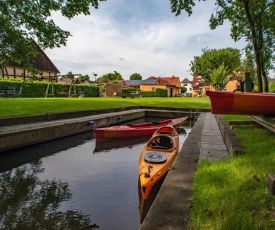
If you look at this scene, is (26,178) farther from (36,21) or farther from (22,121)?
(36,21)

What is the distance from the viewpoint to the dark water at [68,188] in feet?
16.9

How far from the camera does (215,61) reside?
194ft

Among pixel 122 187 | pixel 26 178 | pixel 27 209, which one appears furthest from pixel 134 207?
pixel 26 178

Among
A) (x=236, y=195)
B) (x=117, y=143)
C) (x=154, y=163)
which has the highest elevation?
(x=236, y=195)

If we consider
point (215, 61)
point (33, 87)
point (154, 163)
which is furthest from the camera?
point (215, 61)

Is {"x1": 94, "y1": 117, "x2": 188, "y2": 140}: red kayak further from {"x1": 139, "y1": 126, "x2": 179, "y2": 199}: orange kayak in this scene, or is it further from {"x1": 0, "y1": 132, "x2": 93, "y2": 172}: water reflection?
{"x1": 139, "y1": 126, "x2": 179, "y2": 199}: orange kayak

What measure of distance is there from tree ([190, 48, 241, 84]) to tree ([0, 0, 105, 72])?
175ft

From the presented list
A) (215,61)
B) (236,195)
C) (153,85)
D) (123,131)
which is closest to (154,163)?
(236,195)

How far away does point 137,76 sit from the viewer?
131 metres

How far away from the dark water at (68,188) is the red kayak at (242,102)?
3.35 meters

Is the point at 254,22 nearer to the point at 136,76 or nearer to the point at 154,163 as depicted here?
the point at 154,163

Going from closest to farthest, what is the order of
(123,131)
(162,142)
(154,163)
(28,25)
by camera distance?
(154,163), (162,142), (28,25), (123,131)

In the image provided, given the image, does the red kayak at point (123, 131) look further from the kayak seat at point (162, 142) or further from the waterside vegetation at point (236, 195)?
the waterside vegetation at point (236, 195)

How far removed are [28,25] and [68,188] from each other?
753 centimetres
